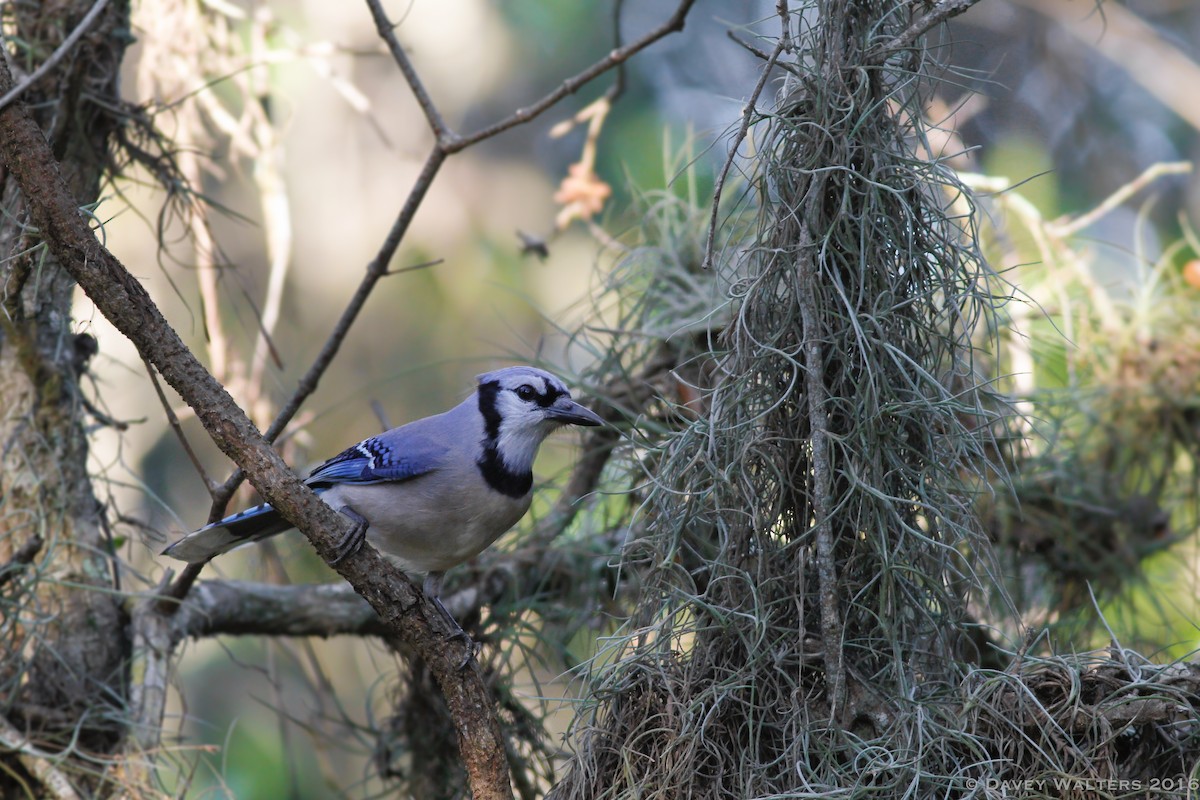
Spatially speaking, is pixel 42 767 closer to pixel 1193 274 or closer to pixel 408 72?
pixel 408 72

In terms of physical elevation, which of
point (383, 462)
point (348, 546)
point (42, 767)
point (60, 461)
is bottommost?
point (42, 767)

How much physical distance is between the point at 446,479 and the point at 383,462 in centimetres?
20

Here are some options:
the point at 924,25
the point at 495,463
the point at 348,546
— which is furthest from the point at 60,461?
the point at 924,25

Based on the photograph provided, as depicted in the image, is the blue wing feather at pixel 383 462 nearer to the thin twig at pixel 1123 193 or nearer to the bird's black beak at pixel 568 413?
the bird's black beak at pixel 568 413

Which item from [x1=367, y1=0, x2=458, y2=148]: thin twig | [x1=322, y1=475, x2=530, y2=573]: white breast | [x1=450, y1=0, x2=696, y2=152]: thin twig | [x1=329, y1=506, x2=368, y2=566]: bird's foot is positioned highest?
[x1=367, y1=0, x2=458, y2=148]: thin twig

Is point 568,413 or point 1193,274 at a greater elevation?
point 1193,274

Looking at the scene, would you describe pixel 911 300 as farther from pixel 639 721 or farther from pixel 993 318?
pixel 639 721

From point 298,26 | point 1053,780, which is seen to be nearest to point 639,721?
point 1053,780

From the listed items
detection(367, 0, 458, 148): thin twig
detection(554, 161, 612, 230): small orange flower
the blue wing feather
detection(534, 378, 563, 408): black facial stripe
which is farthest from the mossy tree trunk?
detection(554, 161, 612, 230): small orange flower

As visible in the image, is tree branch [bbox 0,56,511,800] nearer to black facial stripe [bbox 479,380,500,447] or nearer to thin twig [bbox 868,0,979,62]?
black facial stripe [bbox 479,380,500,447]

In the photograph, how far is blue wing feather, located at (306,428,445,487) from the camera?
2857 mm

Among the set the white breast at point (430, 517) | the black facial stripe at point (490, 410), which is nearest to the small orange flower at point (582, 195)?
the black facial stripe at point (490, 410)

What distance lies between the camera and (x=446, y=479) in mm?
2822

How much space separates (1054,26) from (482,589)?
488 cm
